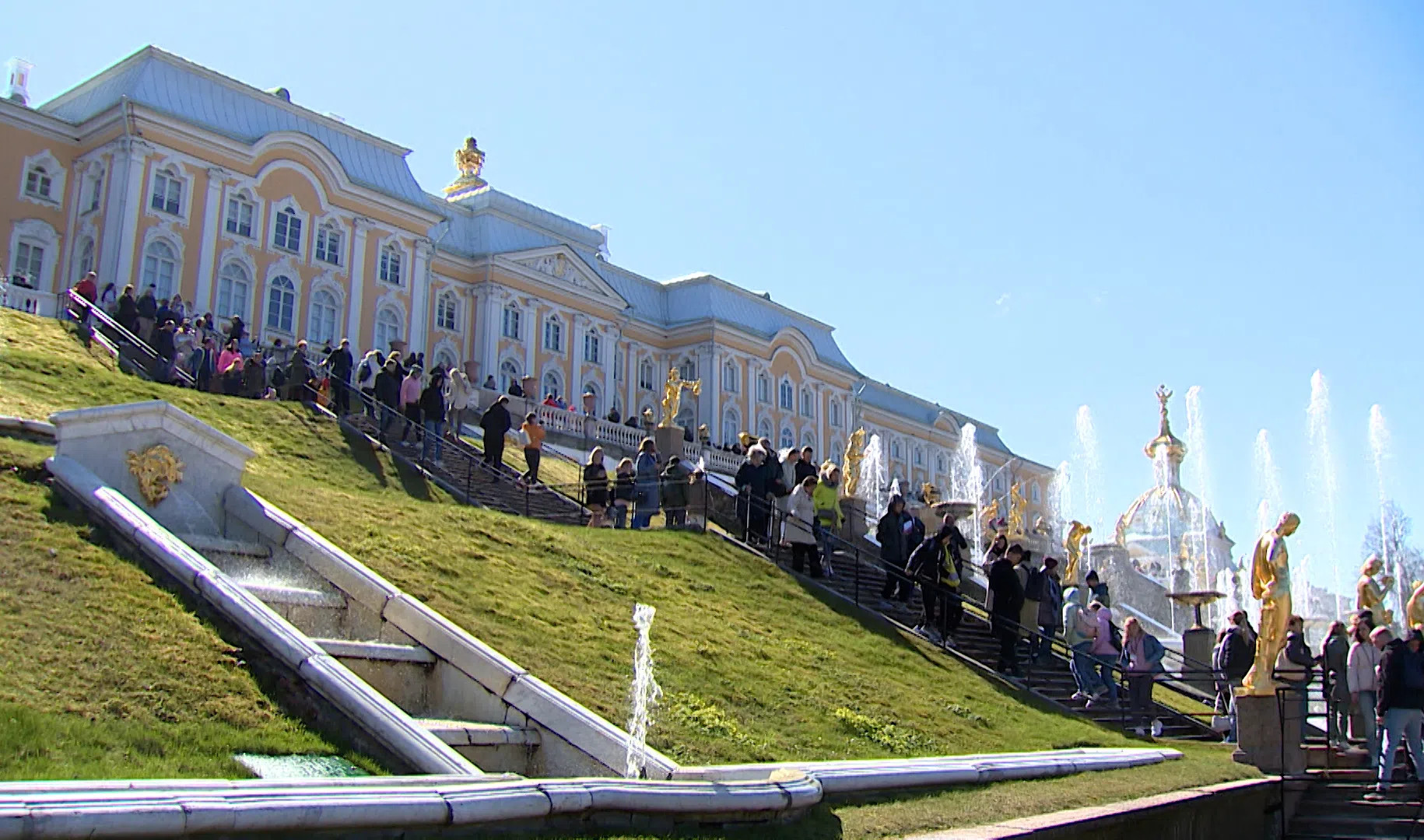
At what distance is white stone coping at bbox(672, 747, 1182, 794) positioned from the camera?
28.3ft

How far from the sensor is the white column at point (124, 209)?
35094mm

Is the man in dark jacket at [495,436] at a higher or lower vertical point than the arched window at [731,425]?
lower

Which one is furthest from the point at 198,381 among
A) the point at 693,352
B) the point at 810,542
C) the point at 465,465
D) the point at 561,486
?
the point at 693,352

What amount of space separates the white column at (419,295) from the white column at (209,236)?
7.29 meters

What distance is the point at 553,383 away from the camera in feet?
165

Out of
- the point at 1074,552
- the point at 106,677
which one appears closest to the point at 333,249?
the point at 1074,552

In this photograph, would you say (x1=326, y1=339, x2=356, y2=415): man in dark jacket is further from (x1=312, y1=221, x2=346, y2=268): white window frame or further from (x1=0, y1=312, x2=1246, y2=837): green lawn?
(x1=312, y1=221, x2=346, y2=268): white window frame

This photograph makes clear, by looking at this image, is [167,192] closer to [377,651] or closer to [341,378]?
[341,378]

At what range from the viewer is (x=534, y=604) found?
41.3ft

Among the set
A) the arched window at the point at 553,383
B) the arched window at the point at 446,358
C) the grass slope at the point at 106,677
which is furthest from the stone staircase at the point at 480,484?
the arched window at the point at 553,383

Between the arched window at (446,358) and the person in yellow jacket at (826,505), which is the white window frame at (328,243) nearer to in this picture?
the arched window at (446,358)

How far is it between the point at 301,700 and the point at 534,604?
15.8ft

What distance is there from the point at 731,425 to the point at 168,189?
27148 mm

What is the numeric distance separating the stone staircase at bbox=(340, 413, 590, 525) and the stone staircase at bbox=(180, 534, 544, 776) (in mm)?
8500
